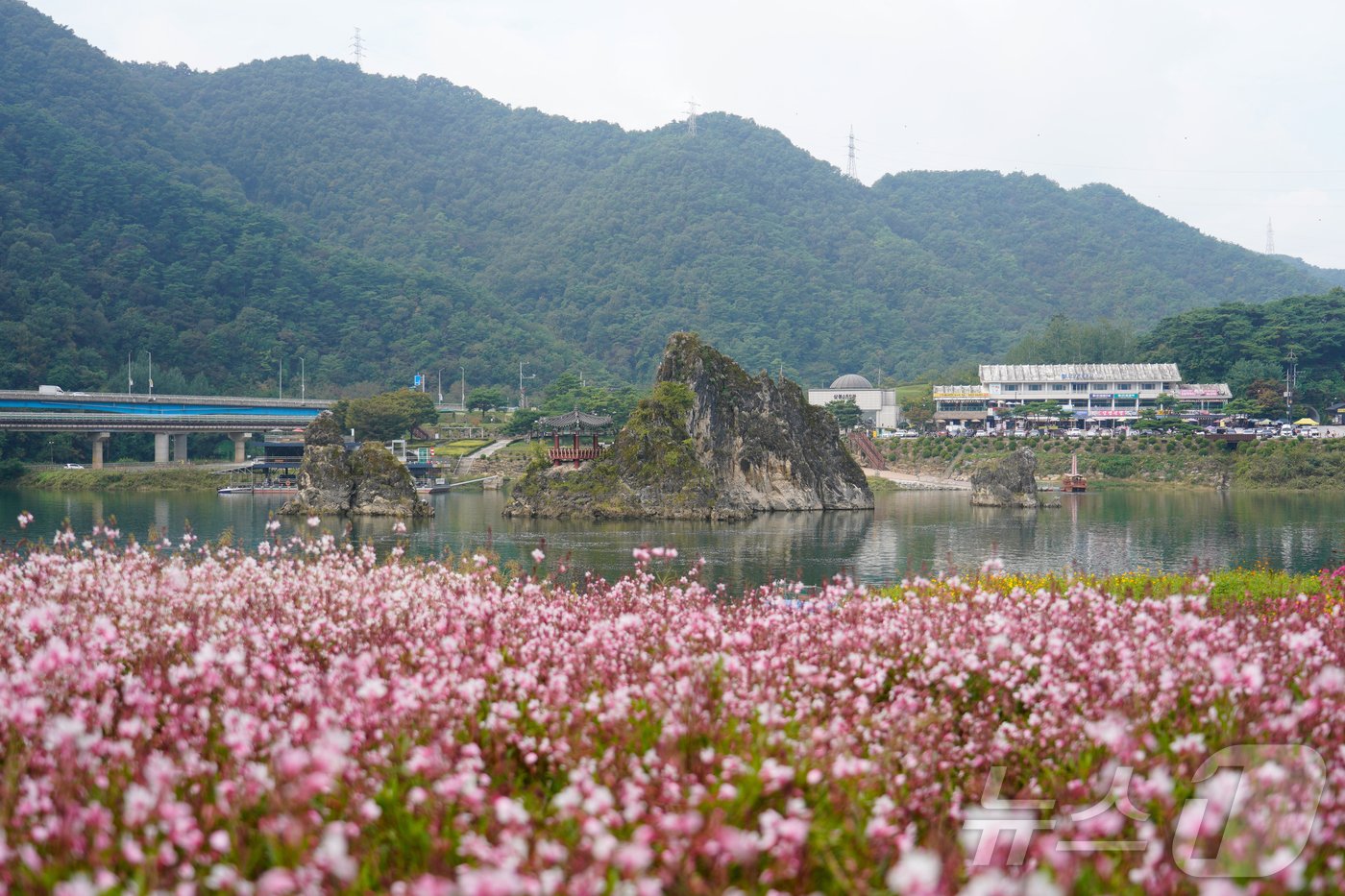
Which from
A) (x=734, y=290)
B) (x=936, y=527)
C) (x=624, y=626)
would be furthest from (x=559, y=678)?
(x=734, y=290)

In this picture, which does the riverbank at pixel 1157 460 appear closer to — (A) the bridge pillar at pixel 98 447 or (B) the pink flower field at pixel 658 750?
(A) the bridge pillar at pixel 98 447

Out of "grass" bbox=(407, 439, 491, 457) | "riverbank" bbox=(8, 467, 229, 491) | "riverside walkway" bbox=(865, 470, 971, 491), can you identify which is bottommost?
"riverside walkway" bbox=(865, 470, 971, 491)

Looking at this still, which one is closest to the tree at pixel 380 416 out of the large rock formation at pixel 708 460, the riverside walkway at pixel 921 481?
the large rock formation at pixel 708 460

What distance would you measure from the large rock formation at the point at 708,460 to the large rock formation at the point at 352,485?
611 centimetres

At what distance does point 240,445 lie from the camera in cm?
9500

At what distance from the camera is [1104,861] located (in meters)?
4.45

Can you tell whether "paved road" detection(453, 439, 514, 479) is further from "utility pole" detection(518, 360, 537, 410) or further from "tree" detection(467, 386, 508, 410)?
"utility pole" detection(518, 360, 537, 410)

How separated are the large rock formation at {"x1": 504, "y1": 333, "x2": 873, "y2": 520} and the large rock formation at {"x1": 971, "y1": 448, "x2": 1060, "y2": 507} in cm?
678

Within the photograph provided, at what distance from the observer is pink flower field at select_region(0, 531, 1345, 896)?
473 cm

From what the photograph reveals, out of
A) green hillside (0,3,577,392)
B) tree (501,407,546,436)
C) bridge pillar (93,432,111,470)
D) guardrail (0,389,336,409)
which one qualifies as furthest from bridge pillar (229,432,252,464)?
tree (501,407,546,436)

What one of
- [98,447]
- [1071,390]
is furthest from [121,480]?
[1071,390]

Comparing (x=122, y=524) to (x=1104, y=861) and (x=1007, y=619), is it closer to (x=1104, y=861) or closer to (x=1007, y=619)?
(x=1007, y=619)

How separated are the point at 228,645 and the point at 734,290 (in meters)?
163

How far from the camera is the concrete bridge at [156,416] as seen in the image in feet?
271
